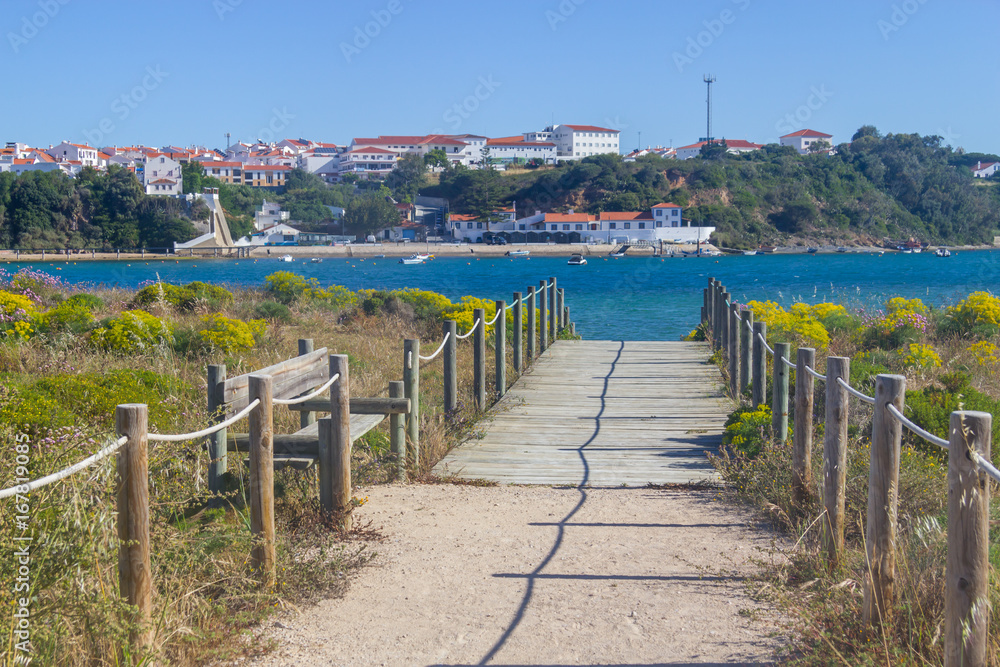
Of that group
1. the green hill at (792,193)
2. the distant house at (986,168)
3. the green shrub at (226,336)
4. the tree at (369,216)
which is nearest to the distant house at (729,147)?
the green hill at (792,193)

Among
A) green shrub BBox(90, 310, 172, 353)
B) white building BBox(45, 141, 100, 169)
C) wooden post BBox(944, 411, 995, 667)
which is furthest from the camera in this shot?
white building BBox(45, 141, 100, 169)

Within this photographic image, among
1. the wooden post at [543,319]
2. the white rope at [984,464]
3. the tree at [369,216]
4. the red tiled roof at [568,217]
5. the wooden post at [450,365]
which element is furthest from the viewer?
the tree at [369,216]

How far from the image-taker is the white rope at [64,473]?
2639 millimetres

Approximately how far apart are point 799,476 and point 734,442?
171 centimetres

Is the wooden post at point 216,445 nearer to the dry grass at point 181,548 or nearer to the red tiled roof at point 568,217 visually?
the dry grass at point 181,548

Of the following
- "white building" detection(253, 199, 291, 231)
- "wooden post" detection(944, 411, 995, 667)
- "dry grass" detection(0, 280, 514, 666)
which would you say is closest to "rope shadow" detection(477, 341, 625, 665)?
"dry grass" detection(0, 280, 514, 666)

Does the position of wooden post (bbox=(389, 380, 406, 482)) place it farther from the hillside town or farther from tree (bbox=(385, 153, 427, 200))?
tree (bbox=(385, 153, 427, 200))

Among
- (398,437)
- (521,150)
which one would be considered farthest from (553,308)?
(521,150)

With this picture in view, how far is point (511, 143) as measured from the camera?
611 ft

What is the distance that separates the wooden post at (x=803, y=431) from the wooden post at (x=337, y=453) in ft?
9.26

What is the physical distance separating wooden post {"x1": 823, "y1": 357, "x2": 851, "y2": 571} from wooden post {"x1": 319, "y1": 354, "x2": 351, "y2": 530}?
110 inches

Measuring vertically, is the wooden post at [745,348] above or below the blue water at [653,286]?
above

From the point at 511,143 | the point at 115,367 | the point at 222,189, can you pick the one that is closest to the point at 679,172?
the point at 511,143

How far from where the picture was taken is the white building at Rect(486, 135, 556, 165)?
181250 millimetres
